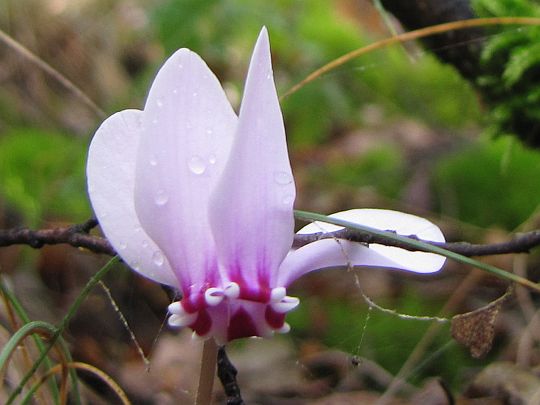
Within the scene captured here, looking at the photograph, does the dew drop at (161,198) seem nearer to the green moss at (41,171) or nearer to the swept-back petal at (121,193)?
the swept-back petal at (121,193)

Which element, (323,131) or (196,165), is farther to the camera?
(323,131)

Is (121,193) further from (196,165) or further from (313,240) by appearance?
(313,240)

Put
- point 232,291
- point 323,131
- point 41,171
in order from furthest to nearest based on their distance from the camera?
point 323,131 < point 41,171 < point 232,291

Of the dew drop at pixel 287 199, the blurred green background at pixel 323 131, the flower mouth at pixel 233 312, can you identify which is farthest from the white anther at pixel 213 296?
the blurred green background at pixel 323 131

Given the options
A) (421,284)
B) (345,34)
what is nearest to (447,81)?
(345,34)

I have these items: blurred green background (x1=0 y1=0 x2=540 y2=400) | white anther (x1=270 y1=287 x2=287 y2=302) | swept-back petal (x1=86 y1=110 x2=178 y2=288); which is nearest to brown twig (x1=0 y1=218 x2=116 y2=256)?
swept-back petal (x1=86 y1=110 x2=178 y2=288)

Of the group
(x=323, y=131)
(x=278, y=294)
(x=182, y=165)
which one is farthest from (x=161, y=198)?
(x=323, y=131)

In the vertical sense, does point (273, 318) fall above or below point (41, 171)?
above
